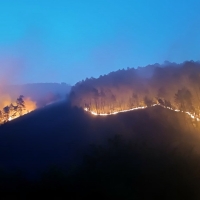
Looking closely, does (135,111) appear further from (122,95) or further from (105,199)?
(105,199)

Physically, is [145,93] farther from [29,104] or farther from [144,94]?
[29,104]

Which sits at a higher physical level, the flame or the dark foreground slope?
the flame

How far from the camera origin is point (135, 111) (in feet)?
318

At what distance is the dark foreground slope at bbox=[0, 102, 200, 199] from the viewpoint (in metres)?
37.0

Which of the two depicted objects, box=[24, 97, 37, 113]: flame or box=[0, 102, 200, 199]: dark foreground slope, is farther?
box=[24, 97, 37, 113]: flame

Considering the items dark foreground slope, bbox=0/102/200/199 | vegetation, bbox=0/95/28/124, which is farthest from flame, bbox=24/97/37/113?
dark foreground slope, bbox=0/102/200/199

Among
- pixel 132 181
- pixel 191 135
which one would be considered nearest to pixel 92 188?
pixel 132 181

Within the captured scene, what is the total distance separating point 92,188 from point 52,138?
4266 centimetres

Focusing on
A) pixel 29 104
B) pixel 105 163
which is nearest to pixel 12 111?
pixel 29 104

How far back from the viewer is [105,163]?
42.8 metres

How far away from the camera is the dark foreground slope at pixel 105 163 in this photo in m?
37.0

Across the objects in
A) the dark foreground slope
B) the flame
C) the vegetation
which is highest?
the flame

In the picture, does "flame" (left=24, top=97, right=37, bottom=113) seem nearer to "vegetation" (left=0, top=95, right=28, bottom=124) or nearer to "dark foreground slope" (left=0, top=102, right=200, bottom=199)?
"vegetation" (left=0, top=95, right=28, bottom=124)

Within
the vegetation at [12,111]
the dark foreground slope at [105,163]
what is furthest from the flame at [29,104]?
the dark foreground slope at [105,163]
